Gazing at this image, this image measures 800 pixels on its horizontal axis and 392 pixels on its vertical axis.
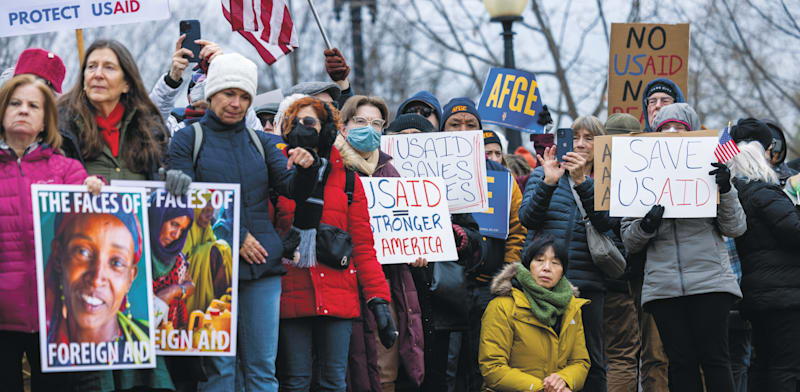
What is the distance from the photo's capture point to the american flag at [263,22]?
8070 mm

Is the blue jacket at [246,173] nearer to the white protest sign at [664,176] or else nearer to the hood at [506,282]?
the hood at [506,282]

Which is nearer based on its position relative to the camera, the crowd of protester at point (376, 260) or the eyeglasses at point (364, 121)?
the crowd of protester at point (376, 260)

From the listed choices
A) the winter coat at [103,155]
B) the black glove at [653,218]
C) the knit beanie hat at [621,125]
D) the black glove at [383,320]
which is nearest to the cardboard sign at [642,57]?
the knit beanie hat at [621,125]

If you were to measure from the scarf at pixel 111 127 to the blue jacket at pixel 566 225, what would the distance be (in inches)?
123

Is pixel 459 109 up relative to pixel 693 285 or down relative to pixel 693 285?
up

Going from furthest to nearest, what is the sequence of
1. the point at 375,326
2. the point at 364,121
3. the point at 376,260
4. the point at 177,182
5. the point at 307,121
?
the point at 364,121 → the point at 375,326 → the point at 376,260 → the point at 307,121 → the point at 177,182

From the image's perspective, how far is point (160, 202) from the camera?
5.27 m

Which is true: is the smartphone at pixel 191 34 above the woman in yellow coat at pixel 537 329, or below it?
above

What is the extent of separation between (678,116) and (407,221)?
197 centimetres

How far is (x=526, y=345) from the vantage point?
23.4 feet

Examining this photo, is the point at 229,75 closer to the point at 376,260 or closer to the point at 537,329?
the point at 376,260

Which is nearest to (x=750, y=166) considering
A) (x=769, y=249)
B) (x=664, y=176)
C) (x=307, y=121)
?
(x=769, y=249)

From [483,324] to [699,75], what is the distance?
15262 millimetres

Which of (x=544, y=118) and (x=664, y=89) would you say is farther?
(x=544, y=118)
